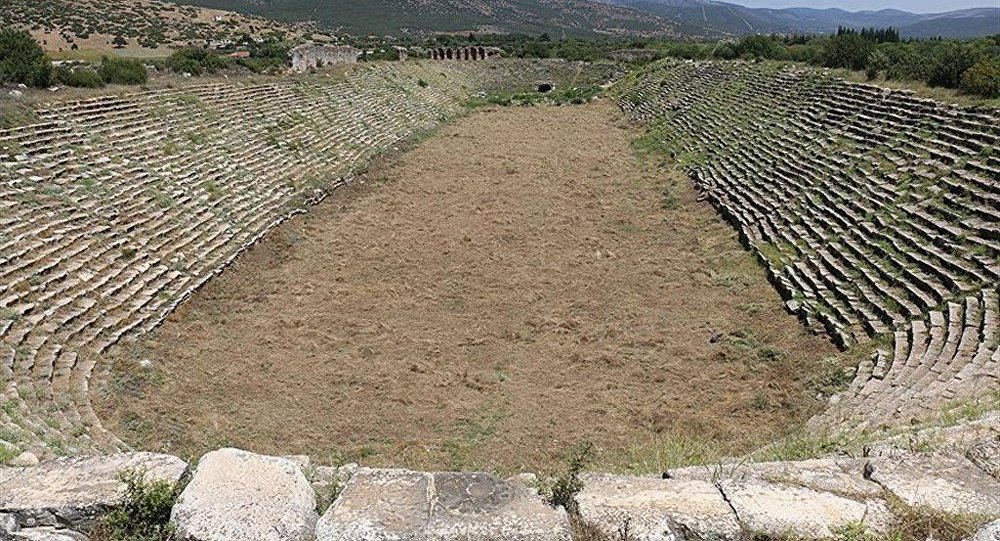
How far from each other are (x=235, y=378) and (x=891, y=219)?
1035 centimetres

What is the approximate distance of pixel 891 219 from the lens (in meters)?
11.1

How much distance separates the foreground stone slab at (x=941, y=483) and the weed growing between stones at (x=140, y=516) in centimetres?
393

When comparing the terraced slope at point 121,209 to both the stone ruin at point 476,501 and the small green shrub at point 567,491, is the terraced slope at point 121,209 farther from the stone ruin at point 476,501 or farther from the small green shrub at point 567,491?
the small green shrub at point 567,491

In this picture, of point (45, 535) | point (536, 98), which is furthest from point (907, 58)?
point (45, 535)

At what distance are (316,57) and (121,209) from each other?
66.0 ft

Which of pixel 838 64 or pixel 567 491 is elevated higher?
pixel 838 64

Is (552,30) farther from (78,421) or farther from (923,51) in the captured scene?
(78,421)

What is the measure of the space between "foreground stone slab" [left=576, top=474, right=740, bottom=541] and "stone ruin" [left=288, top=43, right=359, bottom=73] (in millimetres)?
26444

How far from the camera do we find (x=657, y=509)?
142 inches

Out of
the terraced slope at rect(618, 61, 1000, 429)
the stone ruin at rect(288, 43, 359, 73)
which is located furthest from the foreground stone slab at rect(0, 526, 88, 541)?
the stone ruin at rect(288, 43, 359, 73)

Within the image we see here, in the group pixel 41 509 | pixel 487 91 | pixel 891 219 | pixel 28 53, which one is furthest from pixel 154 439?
pixel 487 91

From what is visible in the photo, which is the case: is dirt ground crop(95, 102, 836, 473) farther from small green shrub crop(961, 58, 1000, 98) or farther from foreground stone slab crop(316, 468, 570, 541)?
small green shrub crop(961, 58, 1000, 98)

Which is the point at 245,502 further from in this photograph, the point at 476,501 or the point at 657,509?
the point at 657,509

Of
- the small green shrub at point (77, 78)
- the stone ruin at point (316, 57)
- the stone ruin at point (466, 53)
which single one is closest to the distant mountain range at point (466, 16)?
the stone ruin at point (466, 53)
